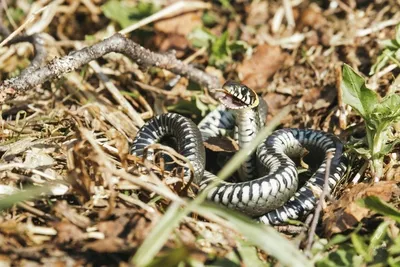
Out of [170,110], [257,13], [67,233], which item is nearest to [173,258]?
[67,233]

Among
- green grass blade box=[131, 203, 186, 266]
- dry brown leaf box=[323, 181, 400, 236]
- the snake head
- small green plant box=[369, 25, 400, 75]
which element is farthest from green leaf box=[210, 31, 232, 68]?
green grass blade box=[131, 203, 186, 266]

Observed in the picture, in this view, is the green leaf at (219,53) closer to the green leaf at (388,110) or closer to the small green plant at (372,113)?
Answer: the small green plant at (372,113)

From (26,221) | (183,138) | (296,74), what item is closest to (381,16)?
(296,74)

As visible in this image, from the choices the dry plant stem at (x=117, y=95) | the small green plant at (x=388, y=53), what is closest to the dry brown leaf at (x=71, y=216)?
the dry plant stem at (x=117, y=95)

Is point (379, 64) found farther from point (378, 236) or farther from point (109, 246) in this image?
point (109, 246)

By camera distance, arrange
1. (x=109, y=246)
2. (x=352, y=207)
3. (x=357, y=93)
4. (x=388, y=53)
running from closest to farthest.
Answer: (x=109, y=246), (x=352, y=207), (x=357, y=93), (x=388, y=53)
